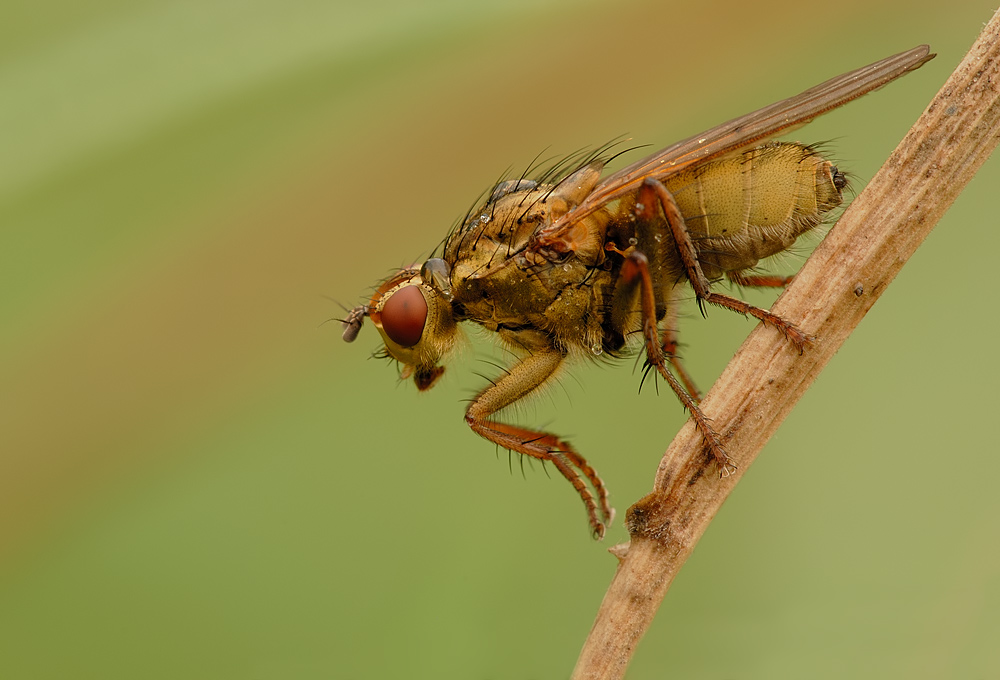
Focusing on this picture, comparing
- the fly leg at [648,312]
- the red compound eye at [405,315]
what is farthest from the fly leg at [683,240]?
the red compound eye at [405,315]

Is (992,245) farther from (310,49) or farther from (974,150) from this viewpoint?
(310,49)

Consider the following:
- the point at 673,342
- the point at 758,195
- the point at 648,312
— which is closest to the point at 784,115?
the point at 758,195

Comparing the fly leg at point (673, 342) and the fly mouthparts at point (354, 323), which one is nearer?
the fly leg at point (673, 342)

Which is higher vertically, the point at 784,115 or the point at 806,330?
the point at 784,115

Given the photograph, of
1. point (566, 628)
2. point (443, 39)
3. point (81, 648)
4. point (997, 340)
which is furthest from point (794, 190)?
Answer: point (81, 648)

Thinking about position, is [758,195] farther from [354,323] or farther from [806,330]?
[354,323]

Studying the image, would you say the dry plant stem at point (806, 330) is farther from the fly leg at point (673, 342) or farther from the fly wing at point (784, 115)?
the fly leg at point (673, 342)
